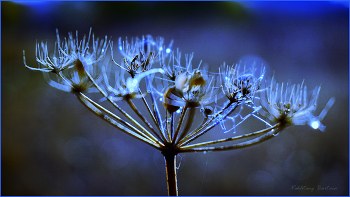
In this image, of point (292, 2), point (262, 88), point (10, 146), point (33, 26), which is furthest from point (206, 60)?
point (10, 146)

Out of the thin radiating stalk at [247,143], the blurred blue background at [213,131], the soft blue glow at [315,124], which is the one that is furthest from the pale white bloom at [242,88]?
the blurred blue background at [213,131]

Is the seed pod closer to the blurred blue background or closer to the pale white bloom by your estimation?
the pale white bloom

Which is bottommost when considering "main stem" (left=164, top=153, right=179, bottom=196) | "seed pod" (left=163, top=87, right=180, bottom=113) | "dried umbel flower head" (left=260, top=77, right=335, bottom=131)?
"main stem" (left=164, top=153, right=179, bottom=196)

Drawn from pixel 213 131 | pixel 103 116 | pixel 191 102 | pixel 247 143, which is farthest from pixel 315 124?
pixel 213 131

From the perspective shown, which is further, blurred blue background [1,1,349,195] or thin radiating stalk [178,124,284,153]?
blurred blue background [1,1,349,195]

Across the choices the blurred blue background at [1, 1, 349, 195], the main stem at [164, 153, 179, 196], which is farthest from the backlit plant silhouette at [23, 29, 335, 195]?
the blurred blue background at [1, 1, 349, 195]

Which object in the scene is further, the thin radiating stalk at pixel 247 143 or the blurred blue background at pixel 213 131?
the blurred blue background at pixel 213 131

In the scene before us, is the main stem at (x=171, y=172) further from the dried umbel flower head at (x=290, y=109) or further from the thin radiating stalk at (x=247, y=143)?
the dried umbel flower head at (x=290, y=109)

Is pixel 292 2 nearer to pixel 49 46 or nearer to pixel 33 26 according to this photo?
pixel 49 46
